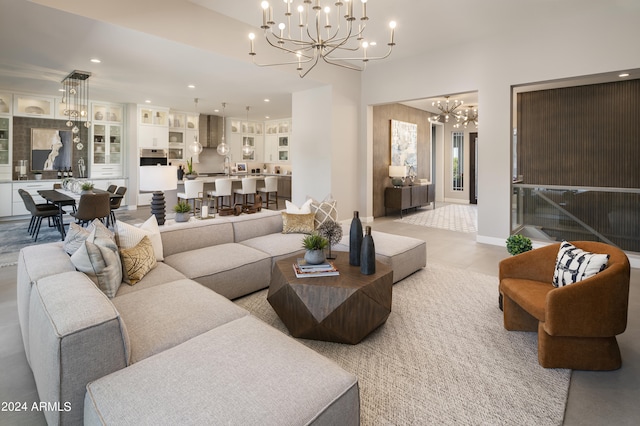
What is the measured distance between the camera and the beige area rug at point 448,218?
703 cm

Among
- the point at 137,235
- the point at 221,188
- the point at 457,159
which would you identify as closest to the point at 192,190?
the point at 221,188

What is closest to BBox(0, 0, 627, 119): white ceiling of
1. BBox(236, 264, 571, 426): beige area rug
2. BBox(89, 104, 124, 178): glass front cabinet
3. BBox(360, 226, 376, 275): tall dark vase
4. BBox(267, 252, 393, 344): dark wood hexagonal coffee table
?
BBox(89, 104, 124, 178): glass front cabinet

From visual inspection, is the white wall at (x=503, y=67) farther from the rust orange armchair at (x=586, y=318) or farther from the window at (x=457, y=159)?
the window at (x=457, y=159)

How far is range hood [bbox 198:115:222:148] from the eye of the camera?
1095cm

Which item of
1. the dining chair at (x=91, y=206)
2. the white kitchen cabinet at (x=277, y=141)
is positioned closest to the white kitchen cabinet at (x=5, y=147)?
the dining chair at (x=91, y=206)

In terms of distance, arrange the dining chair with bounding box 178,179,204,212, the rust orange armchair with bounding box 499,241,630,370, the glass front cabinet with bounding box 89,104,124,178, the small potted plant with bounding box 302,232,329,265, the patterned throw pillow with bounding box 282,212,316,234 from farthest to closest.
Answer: the glass front cabinet with bounding box 89,104,124,178 < the dining chair with bounding box 178,179,204,212 < the patterned throw pillow with bounding box 282,212,316,234 < the small potted plant with bounding box 302,232,329,265 < the rust orange armchair with bounding box 499,241,630,370

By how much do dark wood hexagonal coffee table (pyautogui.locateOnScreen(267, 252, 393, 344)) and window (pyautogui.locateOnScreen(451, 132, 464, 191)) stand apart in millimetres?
9450

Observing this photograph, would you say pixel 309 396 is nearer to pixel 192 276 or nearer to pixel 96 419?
pixel 96 419

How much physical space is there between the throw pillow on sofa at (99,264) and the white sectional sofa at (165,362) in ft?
0.23

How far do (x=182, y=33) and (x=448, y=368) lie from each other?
15.0ft

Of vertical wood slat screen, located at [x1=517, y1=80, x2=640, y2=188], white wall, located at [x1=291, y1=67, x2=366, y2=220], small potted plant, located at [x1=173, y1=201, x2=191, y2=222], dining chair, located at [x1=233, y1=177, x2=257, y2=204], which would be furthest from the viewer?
dining chair, located at [x1=233, y1=177, x2=257, y2=204]

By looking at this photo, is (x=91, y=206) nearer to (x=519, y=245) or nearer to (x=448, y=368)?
(x=448, y=368)


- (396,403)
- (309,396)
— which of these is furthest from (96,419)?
(396,403)

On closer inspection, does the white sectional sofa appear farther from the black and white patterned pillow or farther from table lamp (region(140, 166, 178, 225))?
the black and white patterned pillow
